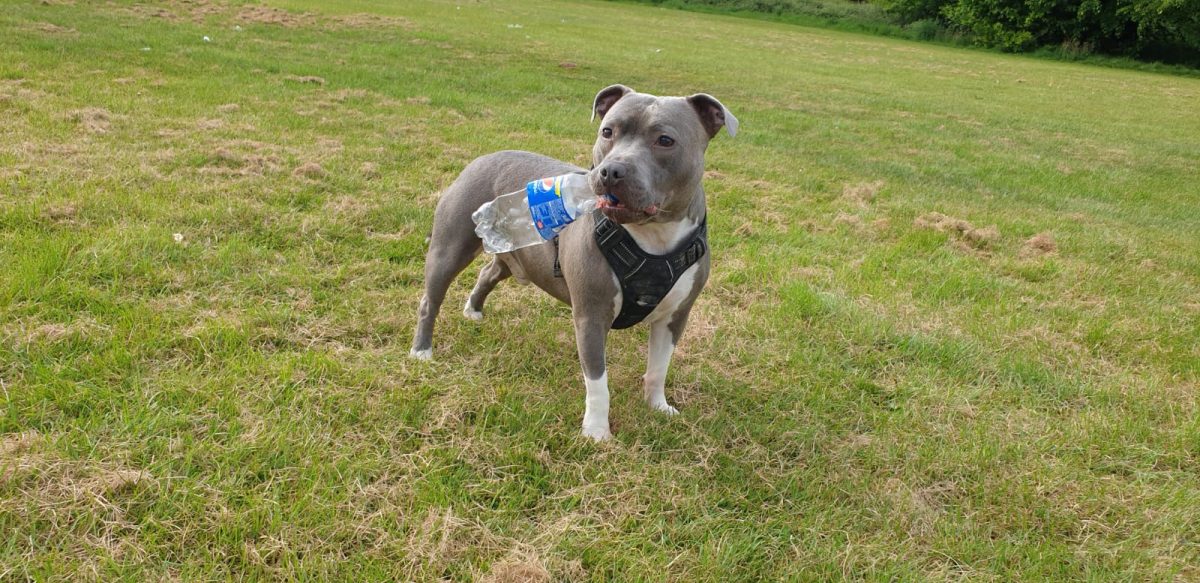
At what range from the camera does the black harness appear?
302 centimetres

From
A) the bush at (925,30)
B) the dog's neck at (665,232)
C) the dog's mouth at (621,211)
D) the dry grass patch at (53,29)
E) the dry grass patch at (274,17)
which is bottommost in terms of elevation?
the dog's neck at (665,232)

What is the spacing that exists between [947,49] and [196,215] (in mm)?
35163

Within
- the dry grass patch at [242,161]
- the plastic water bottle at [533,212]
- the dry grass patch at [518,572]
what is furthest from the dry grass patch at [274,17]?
the dry grass patch at [518,572]

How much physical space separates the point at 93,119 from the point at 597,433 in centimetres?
668

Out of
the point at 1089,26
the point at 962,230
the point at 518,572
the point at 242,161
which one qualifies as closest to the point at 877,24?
the point at 1089,26

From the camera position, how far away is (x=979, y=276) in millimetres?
5465

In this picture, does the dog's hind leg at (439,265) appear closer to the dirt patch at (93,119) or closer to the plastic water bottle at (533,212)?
the plastic water bottle at (533,212)

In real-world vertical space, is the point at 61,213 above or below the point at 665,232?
below

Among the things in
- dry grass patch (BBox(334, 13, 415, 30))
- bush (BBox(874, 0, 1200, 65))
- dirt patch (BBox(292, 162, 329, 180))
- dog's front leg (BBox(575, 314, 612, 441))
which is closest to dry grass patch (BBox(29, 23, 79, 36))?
dry grass patch (BBox(334, 13, 415, 30))

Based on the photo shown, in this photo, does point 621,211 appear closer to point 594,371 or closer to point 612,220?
point 612,220

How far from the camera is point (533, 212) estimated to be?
333cm

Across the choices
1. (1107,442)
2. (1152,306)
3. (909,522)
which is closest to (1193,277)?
(1152,306)

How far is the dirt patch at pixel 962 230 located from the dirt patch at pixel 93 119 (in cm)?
766

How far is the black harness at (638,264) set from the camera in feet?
9.90
